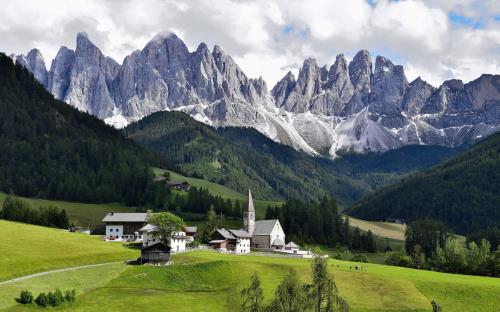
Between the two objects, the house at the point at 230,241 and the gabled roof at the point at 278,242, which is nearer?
the house at the point at 230,241

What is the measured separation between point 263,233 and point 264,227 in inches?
116

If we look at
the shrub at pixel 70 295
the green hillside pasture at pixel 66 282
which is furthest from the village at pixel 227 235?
the shrub at pixel 70 295

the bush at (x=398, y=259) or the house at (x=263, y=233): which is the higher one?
the house at (x=263, y=233)

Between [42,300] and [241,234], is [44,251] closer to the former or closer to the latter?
[42,300]

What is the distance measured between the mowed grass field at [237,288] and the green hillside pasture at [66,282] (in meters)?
1.16

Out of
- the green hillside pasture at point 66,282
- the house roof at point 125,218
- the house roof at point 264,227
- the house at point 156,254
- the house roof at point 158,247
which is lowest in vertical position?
the green hillside pasture at point 66,282

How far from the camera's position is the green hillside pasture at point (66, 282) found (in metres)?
98.0

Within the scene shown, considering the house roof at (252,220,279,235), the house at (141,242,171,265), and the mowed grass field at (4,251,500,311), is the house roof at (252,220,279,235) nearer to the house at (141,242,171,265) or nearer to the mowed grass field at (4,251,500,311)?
the mowed grass field at (4,251,500,311)

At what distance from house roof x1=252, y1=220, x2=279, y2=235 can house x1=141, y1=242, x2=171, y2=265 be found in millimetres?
63325

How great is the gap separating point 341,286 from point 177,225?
54.7m

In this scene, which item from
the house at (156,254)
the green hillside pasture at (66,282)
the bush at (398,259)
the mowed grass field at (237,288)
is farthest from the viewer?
the bush at (398,259)

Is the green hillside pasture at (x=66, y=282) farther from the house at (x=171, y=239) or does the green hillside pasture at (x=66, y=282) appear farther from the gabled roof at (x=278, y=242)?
the gabled roof at (x=278, y=242)

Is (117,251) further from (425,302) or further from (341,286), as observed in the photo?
(425,302)

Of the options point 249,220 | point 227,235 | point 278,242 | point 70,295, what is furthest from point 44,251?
point 278,242
